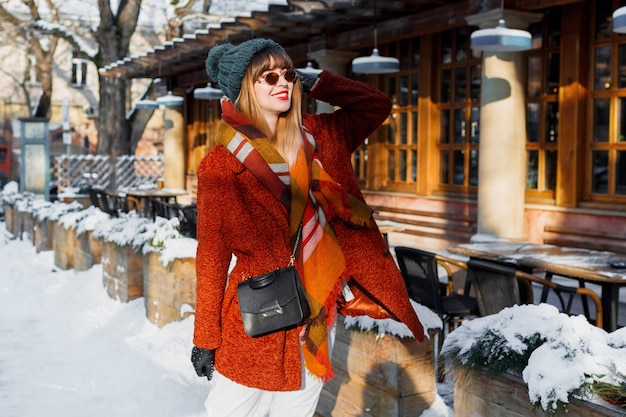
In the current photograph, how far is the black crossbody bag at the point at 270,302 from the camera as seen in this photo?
2.52 metres

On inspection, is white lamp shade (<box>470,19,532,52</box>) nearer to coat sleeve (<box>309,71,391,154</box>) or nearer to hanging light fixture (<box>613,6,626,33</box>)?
hanging light fixture (<box>613,6,626,33</box>)

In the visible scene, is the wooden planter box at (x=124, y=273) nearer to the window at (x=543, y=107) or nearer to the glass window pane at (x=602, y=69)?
the window at (x=543, y=107)

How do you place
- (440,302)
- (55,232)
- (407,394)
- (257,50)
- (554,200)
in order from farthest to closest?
(55,232), (554,200), (440,302), (407,394), (257,50)

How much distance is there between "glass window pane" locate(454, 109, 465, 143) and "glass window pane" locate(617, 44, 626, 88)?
237cm

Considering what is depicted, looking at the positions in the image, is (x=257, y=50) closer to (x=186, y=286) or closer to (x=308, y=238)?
(x=308, y=238)

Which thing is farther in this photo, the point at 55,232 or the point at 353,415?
the point at 55,232

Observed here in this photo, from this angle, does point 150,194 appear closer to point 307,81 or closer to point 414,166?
point 414,166

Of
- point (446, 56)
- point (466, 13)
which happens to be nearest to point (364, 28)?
point (446, 56)

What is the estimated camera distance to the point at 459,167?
32.4ft

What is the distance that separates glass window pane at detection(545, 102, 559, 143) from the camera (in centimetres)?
836

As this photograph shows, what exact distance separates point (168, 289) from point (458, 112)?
15.5ft

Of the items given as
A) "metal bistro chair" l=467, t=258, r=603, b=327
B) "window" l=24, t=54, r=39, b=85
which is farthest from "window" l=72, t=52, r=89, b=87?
"metal bistro chair" l=467, t=258, r=603, b=327

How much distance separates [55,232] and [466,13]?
6.13 meters

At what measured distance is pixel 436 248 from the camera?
1007 centimetres
